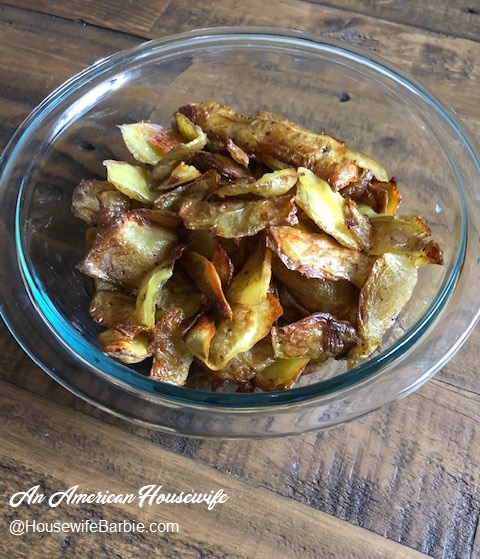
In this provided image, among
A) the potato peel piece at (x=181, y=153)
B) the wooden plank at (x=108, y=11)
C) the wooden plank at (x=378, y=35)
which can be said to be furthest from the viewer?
the wooden plank at (x=108, y=11)

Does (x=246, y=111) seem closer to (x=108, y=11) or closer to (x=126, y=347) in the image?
(x=108, y=11)

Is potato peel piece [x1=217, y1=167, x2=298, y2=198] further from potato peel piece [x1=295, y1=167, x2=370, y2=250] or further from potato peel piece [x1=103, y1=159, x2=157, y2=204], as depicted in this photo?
potato peel piece [x1=103, y1=159, x2=157, y2=204]

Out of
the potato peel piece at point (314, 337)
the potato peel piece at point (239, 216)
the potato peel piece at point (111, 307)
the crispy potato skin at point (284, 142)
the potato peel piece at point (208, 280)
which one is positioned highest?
the crispy potato skin at point (284, 142)

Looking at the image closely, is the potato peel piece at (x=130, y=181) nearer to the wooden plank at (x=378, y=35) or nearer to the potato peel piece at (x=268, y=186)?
the potato peel piece at (x=268, y=186)

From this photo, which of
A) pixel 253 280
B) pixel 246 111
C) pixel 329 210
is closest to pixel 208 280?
pixel 253 280

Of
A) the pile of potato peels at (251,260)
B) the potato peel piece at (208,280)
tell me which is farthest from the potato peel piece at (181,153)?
the potato peel piece at (208,280)

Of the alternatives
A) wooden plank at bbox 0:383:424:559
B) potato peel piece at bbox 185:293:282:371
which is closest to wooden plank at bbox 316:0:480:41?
potato peel piece at bbox 185:293:282:371

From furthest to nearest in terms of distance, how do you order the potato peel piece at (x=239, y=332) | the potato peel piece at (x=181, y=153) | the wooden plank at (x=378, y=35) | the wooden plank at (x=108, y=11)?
the wooden plank at (x=108, y=11)
the wooden plank at (x=378, y=35)
the potato peel piece at (x=181, y=153)
the potato peel piece at (x=239, y=332)
